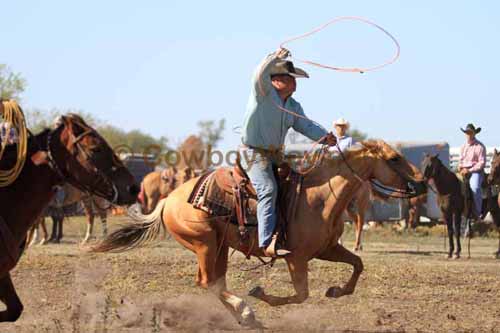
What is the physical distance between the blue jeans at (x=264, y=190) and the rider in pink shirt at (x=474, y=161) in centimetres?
927

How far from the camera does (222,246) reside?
976 cm

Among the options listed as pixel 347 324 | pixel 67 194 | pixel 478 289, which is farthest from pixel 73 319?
pixel 67 194

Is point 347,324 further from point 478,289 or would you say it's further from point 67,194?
point 67,194

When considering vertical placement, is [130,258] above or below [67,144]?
below

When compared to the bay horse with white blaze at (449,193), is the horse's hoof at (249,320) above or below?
below

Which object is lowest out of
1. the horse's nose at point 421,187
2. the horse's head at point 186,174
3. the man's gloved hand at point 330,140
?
the horse's head at point 186,174

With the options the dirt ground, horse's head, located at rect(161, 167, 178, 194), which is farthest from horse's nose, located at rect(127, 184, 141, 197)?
horse's head, located at rect(161, 167, 178, 194)

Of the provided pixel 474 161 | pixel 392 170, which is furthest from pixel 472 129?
pixel 392 170

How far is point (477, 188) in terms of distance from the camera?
1797 centimetres

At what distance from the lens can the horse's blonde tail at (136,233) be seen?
32.8 ft

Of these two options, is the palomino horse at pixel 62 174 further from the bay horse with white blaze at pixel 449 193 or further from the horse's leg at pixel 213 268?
the bay horse with white blaze at pixel 449 193

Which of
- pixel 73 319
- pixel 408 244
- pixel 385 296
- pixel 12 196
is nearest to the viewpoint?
pixel 12 196

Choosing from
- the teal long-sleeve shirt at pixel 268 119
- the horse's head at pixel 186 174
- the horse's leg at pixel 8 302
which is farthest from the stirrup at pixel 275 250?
the horse's head at pixel 186 174

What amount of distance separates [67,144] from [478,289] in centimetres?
625
